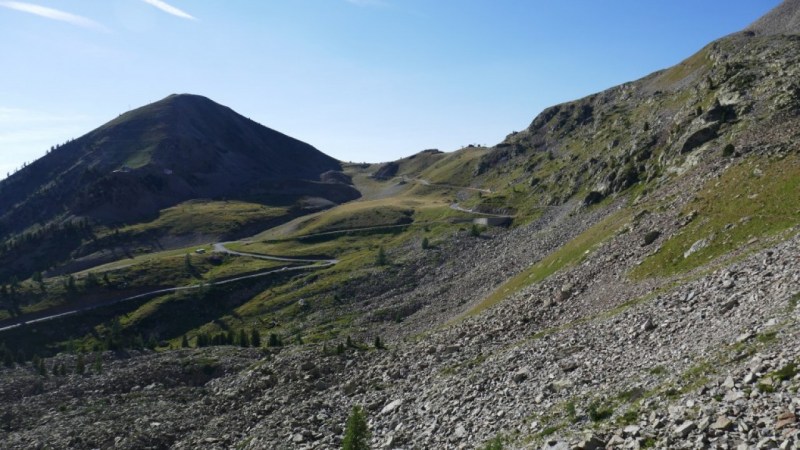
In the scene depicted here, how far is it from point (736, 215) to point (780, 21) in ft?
555

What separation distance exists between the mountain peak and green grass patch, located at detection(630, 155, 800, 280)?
14072 centimetres

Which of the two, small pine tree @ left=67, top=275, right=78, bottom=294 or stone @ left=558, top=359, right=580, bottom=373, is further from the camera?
Answer: small pine tree @ left=67, top=275, right=78, bottom=294

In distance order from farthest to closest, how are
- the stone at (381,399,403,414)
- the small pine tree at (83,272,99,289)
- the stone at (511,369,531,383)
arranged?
the small pine tree at (83,272,99,289) → the stone at (381,399,403,414) → the stone at (511,369,531,383)

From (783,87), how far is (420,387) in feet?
253

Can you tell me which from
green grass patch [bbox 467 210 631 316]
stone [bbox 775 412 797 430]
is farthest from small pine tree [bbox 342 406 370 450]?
green grass patch [bbox 467 210 631 316]

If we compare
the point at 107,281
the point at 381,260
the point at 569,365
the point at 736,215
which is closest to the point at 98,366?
the point at 569,365

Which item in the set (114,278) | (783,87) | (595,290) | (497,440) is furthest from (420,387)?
(114,278)

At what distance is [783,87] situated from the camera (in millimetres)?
83188

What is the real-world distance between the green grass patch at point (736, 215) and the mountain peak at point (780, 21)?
141m

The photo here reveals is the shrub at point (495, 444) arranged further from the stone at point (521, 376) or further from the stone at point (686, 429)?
the stone at point (686, 429)

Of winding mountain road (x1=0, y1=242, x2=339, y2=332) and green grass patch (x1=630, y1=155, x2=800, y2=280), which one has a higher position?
winding mountain road (x1=0, y1=242, x2=339, y2=332)

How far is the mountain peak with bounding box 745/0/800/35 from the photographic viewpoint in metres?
168

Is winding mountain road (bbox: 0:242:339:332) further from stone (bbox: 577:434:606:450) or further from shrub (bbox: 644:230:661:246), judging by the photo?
stone (bbox: 577:434:606:450)

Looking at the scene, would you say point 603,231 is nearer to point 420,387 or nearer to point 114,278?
point 420,387
